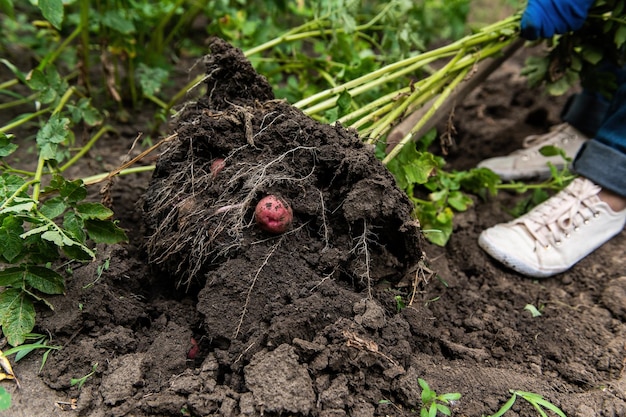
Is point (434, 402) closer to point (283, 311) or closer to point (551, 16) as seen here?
point (283, 311)

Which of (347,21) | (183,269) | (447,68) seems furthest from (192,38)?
(183,269)

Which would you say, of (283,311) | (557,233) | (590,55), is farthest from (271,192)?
(590,55)

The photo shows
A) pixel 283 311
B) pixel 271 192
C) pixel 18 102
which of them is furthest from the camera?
pixel 18 102

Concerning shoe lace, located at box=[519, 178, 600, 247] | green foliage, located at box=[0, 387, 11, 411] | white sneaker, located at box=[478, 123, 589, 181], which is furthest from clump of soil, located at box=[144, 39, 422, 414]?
white sneaker, located at box=[478, 123, 589, 181]

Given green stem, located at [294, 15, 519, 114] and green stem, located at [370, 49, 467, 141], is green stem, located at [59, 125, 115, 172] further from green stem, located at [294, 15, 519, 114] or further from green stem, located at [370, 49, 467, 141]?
green stem, located at [370, 49, 467, 141]

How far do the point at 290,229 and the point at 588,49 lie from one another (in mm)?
1666

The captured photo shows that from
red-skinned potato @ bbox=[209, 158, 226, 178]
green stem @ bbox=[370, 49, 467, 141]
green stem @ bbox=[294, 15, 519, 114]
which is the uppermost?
green stem @ bbox=[294, 15, 519, 114]

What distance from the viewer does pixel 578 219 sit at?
2168mm

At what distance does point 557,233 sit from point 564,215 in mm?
88

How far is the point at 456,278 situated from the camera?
1999mm

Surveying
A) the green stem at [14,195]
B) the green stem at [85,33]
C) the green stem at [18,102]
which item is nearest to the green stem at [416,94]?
the green stem at [14,195]

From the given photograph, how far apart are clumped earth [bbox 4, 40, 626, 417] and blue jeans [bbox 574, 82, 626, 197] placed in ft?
1.50

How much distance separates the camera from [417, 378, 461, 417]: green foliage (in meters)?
1.36

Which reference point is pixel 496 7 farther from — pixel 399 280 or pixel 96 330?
pixel 96 330
